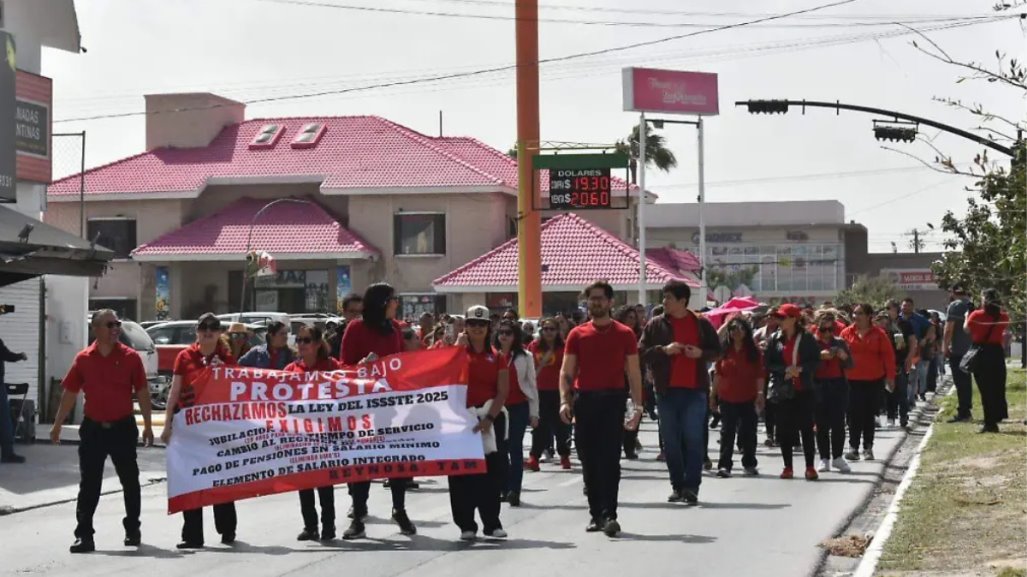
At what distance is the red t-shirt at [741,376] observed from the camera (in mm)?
18656

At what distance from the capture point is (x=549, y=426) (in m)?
20.9

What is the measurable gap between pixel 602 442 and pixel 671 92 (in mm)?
55383

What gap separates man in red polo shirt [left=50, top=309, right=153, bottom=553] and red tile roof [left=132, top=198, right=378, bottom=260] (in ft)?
139

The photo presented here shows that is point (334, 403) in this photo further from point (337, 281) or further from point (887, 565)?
point (337, 281)

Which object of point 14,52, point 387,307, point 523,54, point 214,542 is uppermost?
point 523,54

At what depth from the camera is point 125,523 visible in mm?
→ 13812

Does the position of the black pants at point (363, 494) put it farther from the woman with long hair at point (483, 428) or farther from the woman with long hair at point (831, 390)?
the woman with long hair at point (831, 390)

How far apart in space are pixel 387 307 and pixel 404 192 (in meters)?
43.6

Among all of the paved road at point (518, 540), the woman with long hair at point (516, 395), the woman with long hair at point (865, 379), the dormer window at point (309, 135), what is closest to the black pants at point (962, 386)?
the woman with long hair at point (865, 379)

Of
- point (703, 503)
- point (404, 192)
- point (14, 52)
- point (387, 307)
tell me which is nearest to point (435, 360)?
point (387, 307)

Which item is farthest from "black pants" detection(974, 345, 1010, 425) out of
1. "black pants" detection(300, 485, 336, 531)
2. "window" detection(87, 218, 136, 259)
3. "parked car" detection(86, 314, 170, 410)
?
"window" detection(87, 218, 136, 259)

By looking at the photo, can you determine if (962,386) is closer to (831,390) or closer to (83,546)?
(831,390)

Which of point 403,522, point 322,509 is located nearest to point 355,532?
point 322,509

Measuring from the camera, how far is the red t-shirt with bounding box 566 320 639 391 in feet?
45.1
